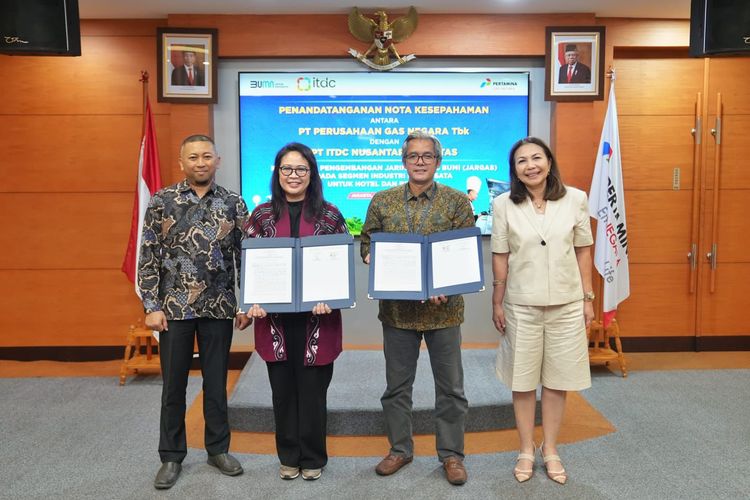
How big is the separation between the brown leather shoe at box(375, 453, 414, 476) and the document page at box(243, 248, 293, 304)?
886mm

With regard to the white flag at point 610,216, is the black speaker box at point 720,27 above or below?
above

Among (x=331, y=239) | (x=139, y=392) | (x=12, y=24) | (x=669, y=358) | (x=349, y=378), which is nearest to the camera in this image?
(x=331, y=239)

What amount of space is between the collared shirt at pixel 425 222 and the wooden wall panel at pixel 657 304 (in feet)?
9.23

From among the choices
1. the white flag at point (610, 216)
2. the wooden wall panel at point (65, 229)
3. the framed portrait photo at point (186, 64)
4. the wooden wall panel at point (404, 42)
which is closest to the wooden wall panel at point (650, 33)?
the wooden wall panel at point (404, 42)

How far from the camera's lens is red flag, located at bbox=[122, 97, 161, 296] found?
428 cm

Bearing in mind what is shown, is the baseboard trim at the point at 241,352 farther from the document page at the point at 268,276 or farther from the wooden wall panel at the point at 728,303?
the document page at the point at 268,276

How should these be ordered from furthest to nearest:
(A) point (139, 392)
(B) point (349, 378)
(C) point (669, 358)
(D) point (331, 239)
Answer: (C) point (669, 358) → (A) point (139, 392) → (B) point (349, 378) → (D) point (331, 239)

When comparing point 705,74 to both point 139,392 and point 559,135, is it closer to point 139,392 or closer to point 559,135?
point 559,135

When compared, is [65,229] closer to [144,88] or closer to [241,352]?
[144,88]

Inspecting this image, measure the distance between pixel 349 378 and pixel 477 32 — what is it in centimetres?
262

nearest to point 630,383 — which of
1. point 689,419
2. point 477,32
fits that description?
point 689,419

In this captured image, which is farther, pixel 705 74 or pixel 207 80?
pixel 705 74

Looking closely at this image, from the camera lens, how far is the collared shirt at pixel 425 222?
2594 mm

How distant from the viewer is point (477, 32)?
4.49 m
